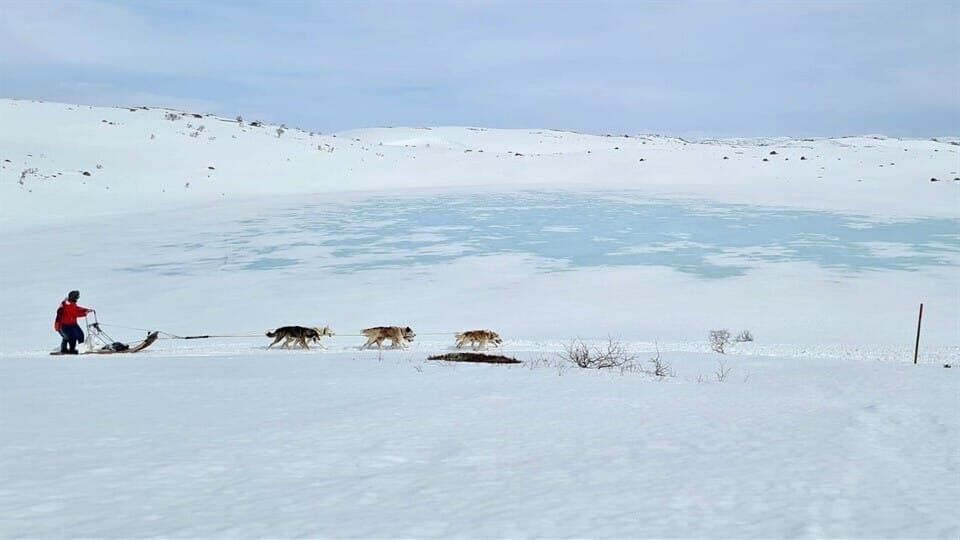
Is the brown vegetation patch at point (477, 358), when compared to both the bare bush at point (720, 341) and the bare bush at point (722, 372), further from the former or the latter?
the bare bush at point (720, 341)

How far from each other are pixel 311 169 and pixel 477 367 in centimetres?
3309

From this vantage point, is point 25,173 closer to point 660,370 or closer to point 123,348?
point 123,348

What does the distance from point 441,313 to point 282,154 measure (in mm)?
30597

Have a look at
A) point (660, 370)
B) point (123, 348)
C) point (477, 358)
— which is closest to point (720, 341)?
point (660, 370)

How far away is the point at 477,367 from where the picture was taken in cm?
816

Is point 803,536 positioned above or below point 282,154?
below

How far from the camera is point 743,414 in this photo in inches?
223

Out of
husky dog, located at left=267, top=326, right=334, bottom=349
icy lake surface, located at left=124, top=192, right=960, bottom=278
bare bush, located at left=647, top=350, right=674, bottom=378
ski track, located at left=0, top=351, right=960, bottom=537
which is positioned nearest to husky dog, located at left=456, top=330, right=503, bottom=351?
husky dog, located at left=267, top=326, right=334, bottom=349

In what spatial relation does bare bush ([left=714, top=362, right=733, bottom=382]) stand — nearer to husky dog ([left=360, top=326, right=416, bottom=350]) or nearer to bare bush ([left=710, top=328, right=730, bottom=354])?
bare bush ([left=710, top=328, right=730, bottom=354])

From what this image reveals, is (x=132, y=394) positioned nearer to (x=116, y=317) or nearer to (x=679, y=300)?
(x=116, y=317)

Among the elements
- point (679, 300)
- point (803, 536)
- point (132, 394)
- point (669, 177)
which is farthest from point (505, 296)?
point (669, 177)

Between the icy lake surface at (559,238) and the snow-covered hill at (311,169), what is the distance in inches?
200

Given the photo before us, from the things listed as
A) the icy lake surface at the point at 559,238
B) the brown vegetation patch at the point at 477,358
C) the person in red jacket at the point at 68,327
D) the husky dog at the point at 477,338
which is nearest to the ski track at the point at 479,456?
the brown vegetation patch at the point at 477,358

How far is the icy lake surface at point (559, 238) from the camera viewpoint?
1748cm
